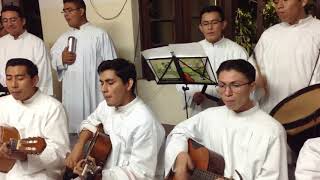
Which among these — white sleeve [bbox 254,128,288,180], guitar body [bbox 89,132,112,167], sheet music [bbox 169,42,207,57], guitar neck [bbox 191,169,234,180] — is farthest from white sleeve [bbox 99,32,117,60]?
white sleeve [bbox 254,128,288,180]

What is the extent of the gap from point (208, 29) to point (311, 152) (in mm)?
1846

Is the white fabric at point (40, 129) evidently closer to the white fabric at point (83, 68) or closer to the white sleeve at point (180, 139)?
the white sleeve at point (180, 139)

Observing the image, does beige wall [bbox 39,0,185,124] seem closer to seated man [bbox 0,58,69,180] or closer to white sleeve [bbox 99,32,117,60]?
white sleeve [bbox 99,32,117,60]

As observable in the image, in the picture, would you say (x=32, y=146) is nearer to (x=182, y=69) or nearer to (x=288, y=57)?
(x=182, y=69)

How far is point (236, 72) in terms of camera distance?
2.59m

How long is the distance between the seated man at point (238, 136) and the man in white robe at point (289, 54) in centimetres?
92

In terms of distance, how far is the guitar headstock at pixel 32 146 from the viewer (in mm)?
2643

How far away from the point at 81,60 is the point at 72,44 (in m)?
0.21

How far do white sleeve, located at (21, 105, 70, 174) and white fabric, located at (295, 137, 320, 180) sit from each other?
1595 millimetres

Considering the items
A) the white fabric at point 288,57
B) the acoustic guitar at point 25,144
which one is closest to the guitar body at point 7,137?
the acoustic guitar at point 25,144

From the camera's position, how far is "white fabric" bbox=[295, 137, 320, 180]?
7.44ft

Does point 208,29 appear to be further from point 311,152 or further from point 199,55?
point 311,152

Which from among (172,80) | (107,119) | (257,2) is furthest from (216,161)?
(257,2)

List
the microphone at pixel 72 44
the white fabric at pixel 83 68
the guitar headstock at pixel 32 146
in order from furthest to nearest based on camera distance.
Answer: the white fabric at pixel 83 68
the microphone at pixel 72 44
the guitar headstock at pixel 32 146
